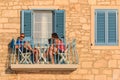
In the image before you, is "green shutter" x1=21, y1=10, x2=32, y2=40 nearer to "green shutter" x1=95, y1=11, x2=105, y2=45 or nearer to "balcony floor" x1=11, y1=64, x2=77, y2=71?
"balcony floor" x1=11, y1=64, x2=77, y2=71

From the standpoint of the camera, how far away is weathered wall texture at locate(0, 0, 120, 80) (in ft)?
68.9

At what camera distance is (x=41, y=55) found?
20609 mm

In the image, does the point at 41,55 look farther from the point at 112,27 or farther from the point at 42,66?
the point at 112,27

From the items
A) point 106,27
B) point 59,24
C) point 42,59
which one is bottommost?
point 42,59

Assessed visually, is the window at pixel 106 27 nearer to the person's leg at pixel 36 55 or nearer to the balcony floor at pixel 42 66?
the balcony floor at pixel 42 66

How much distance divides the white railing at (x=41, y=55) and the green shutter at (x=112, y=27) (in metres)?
1.38

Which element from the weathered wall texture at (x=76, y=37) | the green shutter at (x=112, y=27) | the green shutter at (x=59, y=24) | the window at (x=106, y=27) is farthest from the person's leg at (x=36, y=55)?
the green shutter at (x=112, y=27)

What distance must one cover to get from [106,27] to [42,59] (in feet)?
8.82

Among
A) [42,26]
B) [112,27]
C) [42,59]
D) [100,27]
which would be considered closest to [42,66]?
[42,59]

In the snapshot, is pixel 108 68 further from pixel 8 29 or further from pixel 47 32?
pixel 8 29

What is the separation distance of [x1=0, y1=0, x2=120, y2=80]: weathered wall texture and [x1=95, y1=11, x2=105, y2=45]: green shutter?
26 centimetres

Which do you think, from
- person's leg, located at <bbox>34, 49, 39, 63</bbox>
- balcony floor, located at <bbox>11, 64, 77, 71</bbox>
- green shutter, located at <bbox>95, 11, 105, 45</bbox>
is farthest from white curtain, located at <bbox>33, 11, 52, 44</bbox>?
green shutter, located at <bbox>95, 11, 105, 45</bbox>

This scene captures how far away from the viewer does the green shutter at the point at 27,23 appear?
829 inches

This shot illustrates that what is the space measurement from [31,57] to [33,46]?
0.41m
